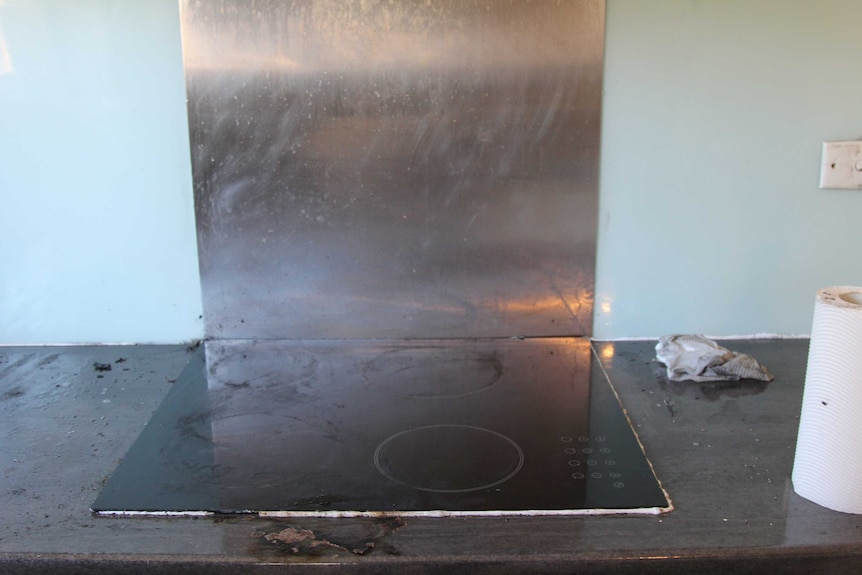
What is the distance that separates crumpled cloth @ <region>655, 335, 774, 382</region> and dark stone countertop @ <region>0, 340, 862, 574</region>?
0.12 m

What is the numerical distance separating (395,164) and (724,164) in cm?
61

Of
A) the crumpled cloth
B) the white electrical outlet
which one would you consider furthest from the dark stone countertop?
the white electrical outlet

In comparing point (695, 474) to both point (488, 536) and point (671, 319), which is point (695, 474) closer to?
point (488, 536)

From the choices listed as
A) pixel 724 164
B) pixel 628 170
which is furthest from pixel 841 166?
pixel 628 170

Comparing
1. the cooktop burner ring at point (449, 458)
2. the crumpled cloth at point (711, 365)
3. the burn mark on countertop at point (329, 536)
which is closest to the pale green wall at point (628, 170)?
the crumpled cloth at point (711, 365)

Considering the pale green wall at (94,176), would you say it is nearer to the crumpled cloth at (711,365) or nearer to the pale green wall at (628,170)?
the pale green wall at (628,170)

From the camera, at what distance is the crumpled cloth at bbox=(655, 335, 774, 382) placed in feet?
3.66

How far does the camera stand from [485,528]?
0.73 meters

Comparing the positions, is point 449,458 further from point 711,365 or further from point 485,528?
point 711,365

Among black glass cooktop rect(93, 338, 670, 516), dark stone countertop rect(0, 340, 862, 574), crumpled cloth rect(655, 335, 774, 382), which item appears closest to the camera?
dark stone countertop rect(0, 340, 862, 574)

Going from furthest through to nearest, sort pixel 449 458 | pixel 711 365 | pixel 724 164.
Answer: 1. pixel 724 164
2. pixel 711 365
3. pixel 449 458

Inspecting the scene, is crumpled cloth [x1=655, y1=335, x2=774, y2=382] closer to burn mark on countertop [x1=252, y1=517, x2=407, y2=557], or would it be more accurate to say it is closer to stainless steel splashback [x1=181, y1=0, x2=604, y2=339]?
stainless steel splashback [x1=181, y1=0, x2=604, y2=339]

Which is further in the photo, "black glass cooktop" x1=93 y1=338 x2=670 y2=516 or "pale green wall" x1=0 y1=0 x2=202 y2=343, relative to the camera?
"pale green wall" x1=0 y1=0 x2=202 y2=343

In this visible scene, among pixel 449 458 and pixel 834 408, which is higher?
pixel 834 408
